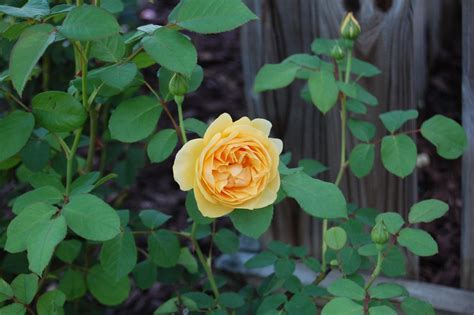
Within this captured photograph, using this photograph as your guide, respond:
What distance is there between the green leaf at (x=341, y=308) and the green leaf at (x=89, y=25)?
591 millimetres

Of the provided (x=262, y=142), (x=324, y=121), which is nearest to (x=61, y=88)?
(x=324, y=121)

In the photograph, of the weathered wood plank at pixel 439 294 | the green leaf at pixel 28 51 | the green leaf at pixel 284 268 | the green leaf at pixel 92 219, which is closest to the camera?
the green leaf at pixel 28 51

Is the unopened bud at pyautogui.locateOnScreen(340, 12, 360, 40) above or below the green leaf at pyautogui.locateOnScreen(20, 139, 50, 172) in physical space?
Result: above

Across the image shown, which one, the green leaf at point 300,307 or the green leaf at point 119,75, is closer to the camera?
the green leaf at point 119,75

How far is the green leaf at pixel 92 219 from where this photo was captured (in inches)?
53.1

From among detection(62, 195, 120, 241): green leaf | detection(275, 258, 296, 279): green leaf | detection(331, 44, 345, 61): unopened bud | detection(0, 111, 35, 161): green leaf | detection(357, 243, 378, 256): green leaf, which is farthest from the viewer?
detection(275, 258, 296, 279): green leaf

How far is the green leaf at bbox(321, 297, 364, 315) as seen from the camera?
1.39 metres

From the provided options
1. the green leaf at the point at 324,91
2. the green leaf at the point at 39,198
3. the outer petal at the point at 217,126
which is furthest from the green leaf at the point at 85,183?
the green leaf at the point at 324,91

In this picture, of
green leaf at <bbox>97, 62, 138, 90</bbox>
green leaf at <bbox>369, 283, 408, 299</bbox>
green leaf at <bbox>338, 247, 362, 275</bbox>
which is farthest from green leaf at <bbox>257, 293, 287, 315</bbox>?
green leaf at <bbox>97, 62, 138, 90</bbox>

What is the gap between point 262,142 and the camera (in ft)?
4.34

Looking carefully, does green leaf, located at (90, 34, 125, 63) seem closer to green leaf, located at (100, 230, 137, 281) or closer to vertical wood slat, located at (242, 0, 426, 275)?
green leaf, located at (100, 230, 137, 281)

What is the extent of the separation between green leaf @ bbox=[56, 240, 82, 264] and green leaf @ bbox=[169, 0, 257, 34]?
26.6 inches

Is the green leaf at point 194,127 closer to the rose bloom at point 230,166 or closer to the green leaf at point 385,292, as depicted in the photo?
the rose bloom at point 230,166

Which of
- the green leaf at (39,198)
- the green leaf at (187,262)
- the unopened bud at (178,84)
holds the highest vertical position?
the unopened bud at (178,84)
